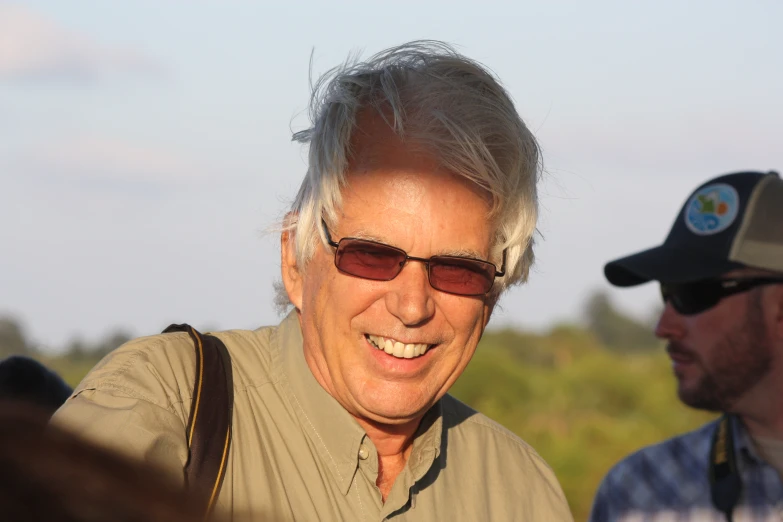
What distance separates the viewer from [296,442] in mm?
2693

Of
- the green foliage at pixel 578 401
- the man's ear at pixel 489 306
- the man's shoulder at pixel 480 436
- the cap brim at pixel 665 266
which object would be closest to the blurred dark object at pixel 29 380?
the man's shoulder at pixel 480 436

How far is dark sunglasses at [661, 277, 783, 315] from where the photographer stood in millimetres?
3973

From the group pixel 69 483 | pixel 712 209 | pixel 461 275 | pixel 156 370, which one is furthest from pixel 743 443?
pixel 69 483

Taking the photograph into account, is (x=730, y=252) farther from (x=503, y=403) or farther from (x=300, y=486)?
(x=503, y=403)

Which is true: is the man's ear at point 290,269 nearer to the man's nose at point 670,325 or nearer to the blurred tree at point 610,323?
the man's nose at point 670,325

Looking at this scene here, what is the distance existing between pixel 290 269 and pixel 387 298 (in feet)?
1.31

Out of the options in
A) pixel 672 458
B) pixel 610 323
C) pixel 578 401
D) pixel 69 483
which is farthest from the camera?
pixel 610 323

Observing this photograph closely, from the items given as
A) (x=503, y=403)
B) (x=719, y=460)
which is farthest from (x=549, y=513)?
(x=503, y=403)

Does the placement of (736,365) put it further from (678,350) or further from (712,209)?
(712,209)

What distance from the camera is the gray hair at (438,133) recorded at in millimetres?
2828

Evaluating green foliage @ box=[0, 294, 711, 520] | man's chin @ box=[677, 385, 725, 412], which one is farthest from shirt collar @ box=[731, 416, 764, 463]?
green foliage @ box=[0, 294, 711, 520]

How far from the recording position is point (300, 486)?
2619 millimetres

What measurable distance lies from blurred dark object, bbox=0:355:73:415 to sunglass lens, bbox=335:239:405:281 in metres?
0.98

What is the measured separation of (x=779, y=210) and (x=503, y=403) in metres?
9.56
